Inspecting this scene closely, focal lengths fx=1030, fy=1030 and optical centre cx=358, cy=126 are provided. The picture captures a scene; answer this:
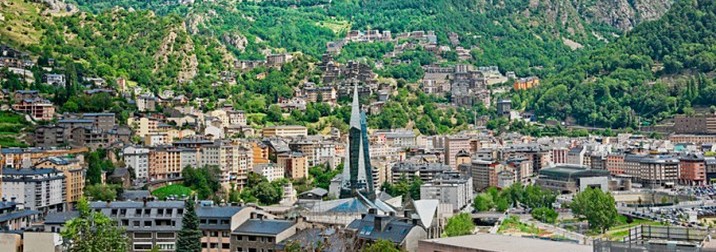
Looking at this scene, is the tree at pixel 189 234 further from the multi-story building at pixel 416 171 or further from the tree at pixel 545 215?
the multi-story building at pixel 416 171

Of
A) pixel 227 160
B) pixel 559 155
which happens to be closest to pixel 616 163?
pixel 559 155

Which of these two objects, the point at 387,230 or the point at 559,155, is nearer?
the point at 387,230

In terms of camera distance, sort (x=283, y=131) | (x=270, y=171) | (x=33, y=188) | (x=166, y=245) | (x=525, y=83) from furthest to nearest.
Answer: (x=525, y=83) < (x=283, y=131) < (x=270, y=171) < (x=33, y=188) < (x=166, y=245)

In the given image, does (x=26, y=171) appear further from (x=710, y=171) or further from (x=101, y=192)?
(x=710, y=171)

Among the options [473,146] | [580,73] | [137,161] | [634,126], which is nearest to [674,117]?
[634,126]

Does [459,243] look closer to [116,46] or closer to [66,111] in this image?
[66,111]

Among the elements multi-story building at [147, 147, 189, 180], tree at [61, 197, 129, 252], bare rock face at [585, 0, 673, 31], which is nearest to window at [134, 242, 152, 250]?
tree at [61, 197, 129, 252]
